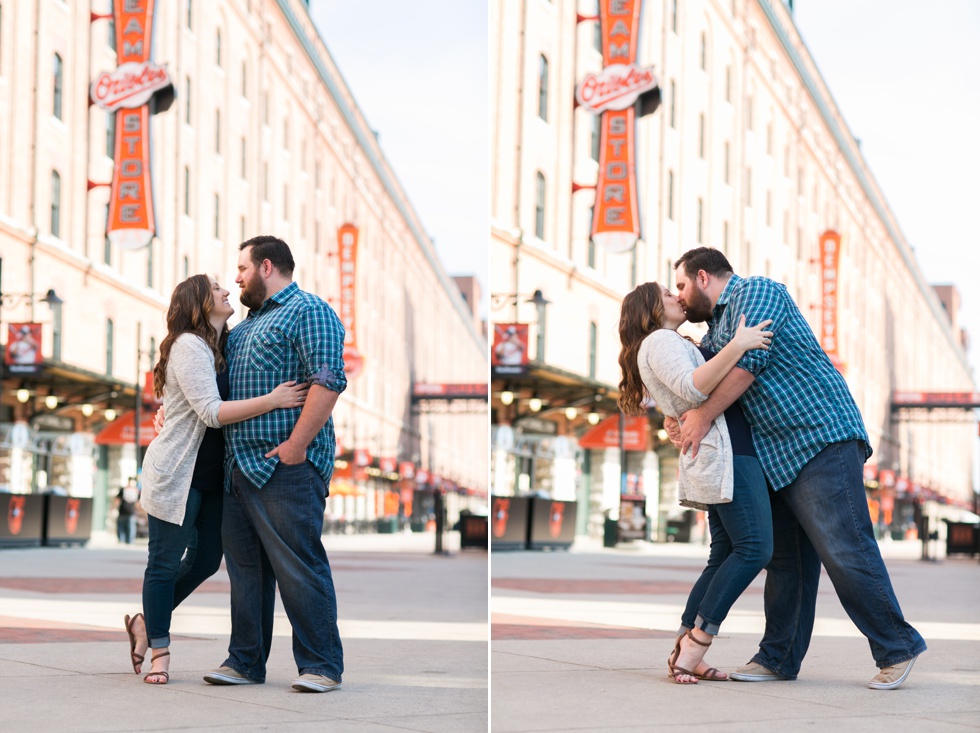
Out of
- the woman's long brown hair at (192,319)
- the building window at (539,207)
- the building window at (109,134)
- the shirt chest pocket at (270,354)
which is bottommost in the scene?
the shirt chest pocket at (270,354)

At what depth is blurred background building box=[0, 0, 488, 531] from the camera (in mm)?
30625

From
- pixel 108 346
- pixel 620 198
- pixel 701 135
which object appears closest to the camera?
pixel 620 198

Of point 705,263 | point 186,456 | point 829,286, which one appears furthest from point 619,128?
point 186,456

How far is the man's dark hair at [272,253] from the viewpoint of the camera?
5.38 meters

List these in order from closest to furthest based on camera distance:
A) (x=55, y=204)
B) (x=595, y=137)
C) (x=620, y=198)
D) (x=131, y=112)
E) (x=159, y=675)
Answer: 1. (x=159, y=675)
2. (x=620, y=198)
3. (x=131, y=112)
4. (x=55, y=204)
5. (x=595, y=137)

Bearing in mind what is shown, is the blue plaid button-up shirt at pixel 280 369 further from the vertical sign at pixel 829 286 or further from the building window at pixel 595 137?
the vertical sign at pixel 829 286

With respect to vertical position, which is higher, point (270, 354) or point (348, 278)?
point (348, 278)

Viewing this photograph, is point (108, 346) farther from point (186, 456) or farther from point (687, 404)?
point (687, 404)

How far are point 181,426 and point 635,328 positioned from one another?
184 cm

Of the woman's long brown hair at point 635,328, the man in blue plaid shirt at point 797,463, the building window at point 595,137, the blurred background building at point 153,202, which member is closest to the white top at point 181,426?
the woman's long brown hair at point 635,328

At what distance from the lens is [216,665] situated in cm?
582

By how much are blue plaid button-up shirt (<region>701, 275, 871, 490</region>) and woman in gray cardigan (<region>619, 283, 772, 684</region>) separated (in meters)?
0.07

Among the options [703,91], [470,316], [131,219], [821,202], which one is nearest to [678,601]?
[131,219]

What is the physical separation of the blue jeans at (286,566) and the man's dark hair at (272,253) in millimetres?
835
